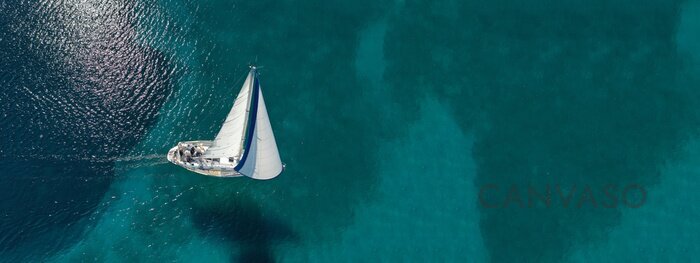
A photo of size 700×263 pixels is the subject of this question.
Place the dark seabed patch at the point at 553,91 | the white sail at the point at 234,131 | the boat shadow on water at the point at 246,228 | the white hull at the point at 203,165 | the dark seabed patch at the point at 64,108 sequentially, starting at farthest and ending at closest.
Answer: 1. the dark seabed patch at the point at 553,91
2. the dark seabed patch at the point at 64,108
3. the boat shadow on water at the point at 246,228
4. the white hull at the point at 203,165
5. the white sail at the point at 234,131


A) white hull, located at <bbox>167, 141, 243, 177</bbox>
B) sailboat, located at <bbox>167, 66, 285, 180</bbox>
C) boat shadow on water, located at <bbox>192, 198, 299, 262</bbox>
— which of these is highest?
sailboat, located at <bbox>167, 66, 285, 180</bbox>

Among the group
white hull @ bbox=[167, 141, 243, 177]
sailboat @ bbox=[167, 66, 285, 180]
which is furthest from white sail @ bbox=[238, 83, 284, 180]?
white hull @ bbox=[167, 141, 243, 177]

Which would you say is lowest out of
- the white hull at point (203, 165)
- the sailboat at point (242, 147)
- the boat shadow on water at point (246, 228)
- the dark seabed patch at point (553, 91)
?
the boat shadow on water at point (246, 228)

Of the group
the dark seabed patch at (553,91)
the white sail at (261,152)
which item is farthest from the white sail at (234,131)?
the dark seabed patch at (553,91)

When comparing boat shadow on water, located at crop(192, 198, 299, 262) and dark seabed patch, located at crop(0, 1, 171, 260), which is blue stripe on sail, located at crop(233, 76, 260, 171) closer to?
boat shadow on water, located at crop(192, 198, 299, 262)

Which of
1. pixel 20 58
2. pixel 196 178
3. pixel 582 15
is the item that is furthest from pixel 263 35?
pixel 582 15

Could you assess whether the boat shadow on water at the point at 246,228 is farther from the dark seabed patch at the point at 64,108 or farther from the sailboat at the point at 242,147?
the dark seabed patch at the point at 64,108

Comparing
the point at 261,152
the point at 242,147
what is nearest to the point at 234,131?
the point at 242,147
